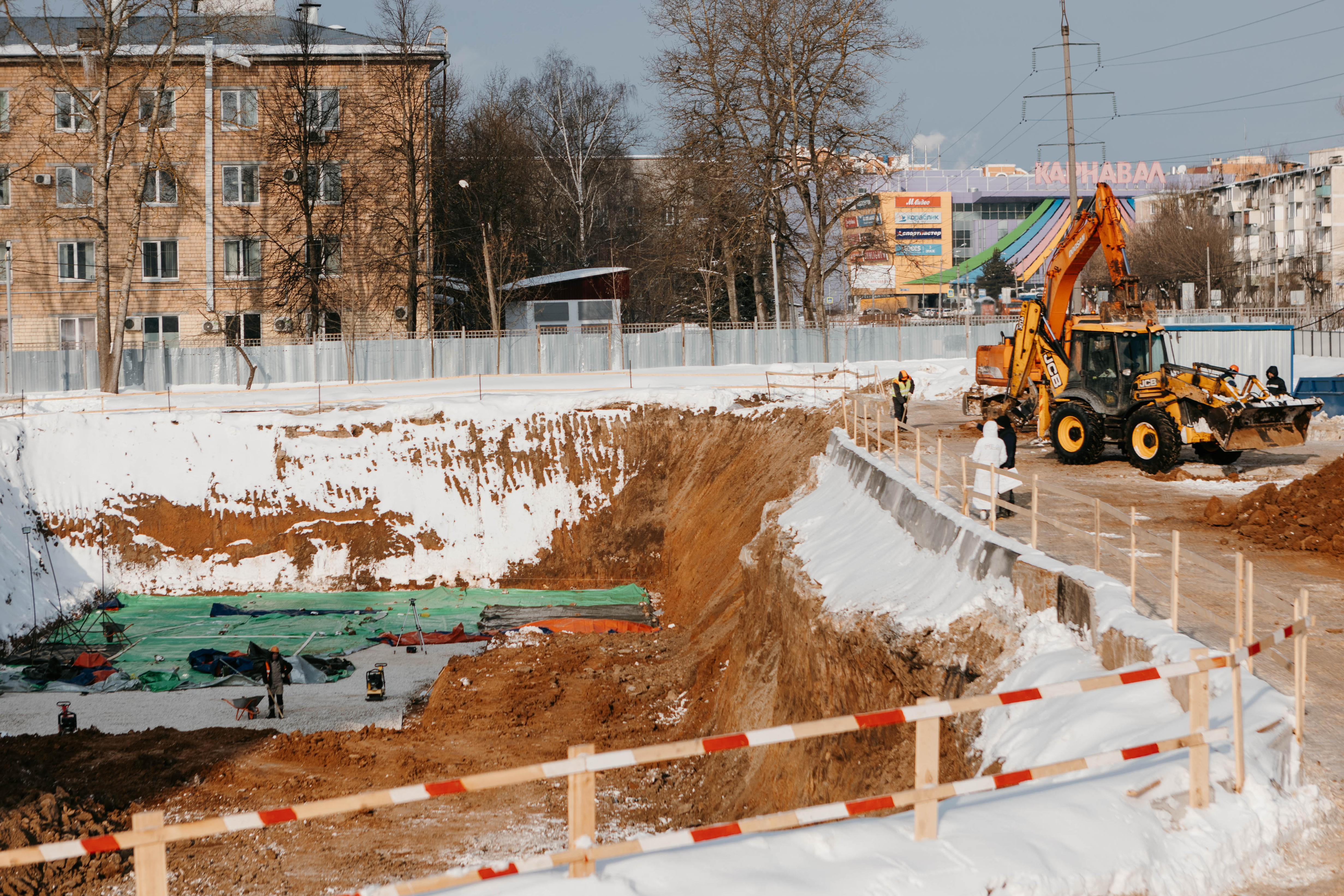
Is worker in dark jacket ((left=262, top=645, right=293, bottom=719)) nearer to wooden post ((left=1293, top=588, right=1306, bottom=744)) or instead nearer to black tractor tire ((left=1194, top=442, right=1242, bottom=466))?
wooden post ((left=1293, top=588, right=1306, bottom=744))

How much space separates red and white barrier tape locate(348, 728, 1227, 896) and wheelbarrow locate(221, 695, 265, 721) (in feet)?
45.7

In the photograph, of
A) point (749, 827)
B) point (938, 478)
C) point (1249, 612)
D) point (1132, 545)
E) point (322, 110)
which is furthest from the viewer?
point (322, 110)

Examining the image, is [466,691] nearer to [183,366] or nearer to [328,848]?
[328,848]

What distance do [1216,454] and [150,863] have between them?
1907 cm

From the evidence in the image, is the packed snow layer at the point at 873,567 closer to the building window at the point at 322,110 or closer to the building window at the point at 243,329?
the building window at the point at 243,329

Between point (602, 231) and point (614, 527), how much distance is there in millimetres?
44519

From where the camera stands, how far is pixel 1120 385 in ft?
63.8

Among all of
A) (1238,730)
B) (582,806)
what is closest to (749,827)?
(582,806)

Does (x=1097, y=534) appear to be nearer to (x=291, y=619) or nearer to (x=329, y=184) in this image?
(x=291, y=619)

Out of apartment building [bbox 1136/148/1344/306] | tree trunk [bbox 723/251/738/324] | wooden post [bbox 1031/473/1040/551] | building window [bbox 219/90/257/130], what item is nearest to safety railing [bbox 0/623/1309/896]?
wooden post [bbox 1031/473/1040/551]

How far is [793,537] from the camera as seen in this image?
655 inches

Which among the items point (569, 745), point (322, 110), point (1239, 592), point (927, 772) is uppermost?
point (322, 110)

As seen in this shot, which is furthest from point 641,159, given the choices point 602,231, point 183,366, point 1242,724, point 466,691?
point 1242,724

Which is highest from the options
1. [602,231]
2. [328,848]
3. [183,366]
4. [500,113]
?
[500,113]
